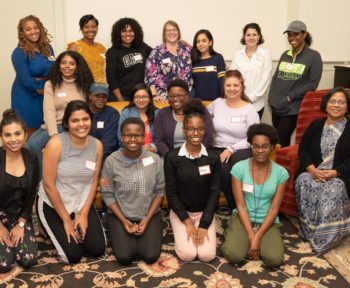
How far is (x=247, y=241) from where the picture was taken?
281 cm

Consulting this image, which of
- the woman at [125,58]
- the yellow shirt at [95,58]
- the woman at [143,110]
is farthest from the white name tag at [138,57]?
the woman at [143,110]

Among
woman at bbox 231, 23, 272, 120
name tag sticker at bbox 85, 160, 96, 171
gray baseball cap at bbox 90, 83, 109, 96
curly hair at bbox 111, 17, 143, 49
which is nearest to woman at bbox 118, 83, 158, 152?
gray baseball cap at bbox 90, 83, 109, 96

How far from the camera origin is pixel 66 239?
108 inches

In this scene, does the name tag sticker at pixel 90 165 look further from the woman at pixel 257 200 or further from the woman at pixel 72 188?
the woman at pixel 257 200

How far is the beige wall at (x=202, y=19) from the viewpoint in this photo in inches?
190

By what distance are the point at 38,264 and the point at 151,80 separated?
7.26 feet

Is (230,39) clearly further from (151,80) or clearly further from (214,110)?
(214,110)

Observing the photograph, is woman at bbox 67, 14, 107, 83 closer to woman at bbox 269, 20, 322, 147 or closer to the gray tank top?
the gray tank top

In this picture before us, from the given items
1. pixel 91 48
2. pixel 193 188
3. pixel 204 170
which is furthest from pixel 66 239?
pixel 91 48

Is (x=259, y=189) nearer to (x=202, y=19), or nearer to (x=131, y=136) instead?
(x=131, y=136)

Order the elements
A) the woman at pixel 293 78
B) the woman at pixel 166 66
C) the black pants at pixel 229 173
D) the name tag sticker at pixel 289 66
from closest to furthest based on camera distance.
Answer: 1. the black pants at pixel 229 173
2. the woman at pixel 293 78
3. the name tag sticker at pixel 289 66
4. the woman at pixel 166 66

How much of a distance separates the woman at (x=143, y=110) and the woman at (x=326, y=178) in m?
1.34

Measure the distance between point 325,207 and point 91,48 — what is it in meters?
2.88

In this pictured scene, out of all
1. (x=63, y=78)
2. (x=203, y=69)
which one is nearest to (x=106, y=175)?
(x=63, y=78)
